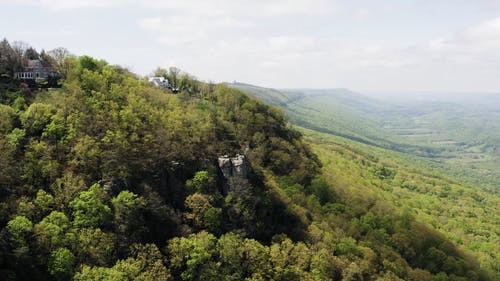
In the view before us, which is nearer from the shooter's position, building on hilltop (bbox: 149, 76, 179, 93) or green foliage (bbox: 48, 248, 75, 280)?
green foliage (bbox: 48, 248, 75, 280)

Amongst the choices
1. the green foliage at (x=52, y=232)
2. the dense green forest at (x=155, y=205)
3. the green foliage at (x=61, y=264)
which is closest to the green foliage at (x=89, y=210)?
the dense green forest at (x=155, y=205)

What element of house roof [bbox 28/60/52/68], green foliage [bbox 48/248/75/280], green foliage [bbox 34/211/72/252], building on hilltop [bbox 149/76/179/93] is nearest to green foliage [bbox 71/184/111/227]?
green foliage [bbox 34/211/72/252]

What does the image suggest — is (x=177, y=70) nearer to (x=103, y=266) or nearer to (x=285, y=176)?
(x=285, y=176)

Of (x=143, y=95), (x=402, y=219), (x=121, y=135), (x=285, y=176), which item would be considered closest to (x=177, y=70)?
(x=143, y=95)

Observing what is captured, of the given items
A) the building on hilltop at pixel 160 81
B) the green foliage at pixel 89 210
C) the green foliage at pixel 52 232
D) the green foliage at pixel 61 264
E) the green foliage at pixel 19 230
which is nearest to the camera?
the green foliage at pixel 61 264

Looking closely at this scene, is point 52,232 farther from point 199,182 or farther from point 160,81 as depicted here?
point 160,81

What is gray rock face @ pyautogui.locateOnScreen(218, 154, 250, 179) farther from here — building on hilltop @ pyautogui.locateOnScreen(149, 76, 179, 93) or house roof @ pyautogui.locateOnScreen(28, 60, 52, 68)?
building on hilltop @ pyautogui.locateOnScreen(149, 76, 179, 93)

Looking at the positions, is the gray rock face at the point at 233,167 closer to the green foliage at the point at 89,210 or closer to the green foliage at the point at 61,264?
the green foliage at the point at 89,210

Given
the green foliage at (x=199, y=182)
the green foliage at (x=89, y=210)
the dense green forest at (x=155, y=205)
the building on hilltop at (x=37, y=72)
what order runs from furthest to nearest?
the building on hilltop at (x=37, y=72)
the green foliage at (x=199, y=182)
the green foliage at (x=89, y=210)
the dense green forest at (x=155, y=205)
